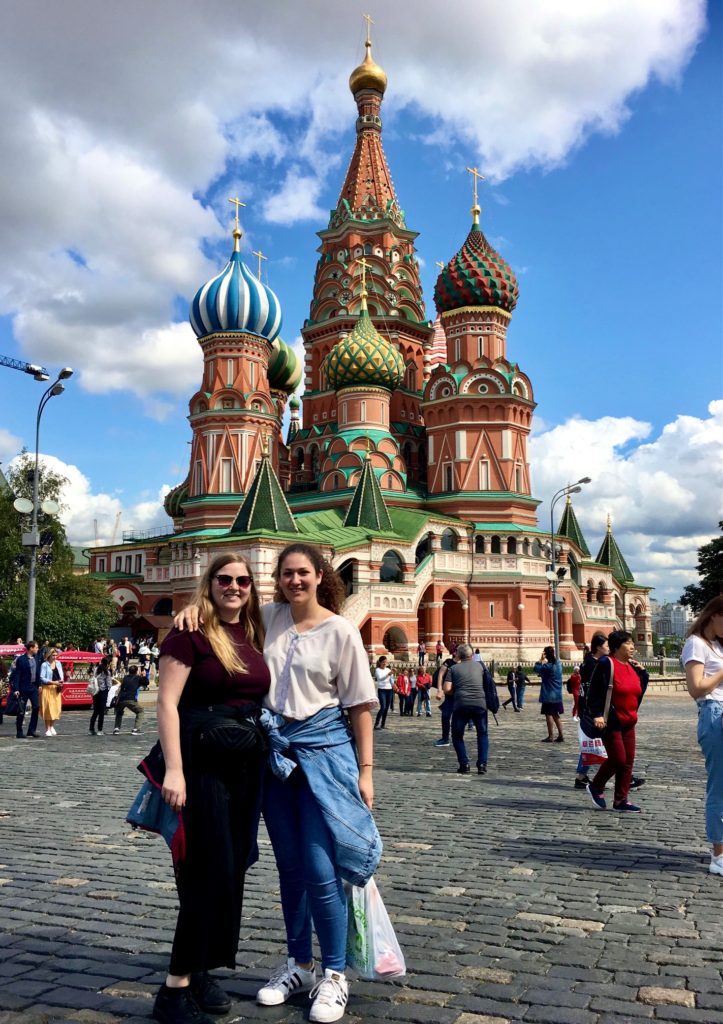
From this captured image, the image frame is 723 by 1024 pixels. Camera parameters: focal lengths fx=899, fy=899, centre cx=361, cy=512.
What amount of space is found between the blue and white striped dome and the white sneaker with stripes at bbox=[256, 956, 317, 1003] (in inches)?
1646

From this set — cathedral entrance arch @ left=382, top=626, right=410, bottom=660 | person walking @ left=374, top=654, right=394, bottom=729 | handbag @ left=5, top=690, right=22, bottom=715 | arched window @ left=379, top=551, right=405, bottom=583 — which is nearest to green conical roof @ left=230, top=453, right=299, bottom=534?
arched window @ left=379, top=551, right=405, bottom=583

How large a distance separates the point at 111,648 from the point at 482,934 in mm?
29154

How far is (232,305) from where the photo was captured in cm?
4353

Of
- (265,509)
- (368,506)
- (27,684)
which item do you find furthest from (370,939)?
(368,506)

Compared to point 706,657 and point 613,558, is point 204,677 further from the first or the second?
point 613,558

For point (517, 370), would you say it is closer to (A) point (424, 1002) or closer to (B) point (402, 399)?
(B) point (402, 399)

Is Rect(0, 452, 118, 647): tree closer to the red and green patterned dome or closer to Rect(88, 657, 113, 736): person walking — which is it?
Rect(88, 657, 113, 736): person walking

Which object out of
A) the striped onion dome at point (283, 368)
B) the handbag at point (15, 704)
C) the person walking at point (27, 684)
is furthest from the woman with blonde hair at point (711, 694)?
the striped onion dome at point (283, 368)

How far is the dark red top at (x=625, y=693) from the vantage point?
8.18 m

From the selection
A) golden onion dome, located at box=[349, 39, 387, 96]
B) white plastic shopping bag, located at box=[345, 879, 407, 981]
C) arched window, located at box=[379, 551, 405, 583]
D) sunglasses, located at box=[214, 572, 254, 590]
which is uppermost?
golden onion dome, located at box=[349, 39, 387, 96]

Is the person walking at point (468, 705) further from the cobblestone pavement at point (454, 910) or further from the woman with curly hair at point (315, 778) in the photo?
the woman with curly hair at point (315, 778)

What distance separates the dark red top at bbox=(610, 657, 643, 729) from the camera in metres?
8.18

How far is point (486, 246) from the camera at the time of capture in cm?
4491

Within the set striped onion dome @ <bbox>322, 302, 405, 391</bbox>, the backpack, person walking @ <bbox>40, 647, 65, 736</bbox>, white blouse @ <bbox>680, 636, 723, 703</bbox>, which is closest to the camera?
white blouse @ <bbox>680, 636, 723, 703</bbox>
